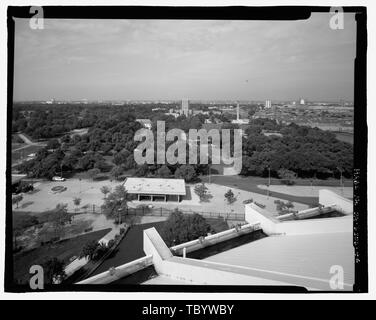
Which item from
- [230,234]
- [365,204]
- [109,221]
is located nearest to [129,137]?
[109,221]

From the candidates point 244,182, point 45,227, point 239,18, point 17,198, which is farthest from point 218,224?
point 239,18

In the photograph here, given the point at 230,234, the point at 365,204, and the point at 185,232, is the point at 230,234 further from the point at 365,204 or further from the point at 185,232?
the point at 365,204

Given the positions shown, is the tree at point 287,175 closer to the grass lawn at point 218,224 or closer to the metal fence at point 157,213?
the metal fence at point 157,213

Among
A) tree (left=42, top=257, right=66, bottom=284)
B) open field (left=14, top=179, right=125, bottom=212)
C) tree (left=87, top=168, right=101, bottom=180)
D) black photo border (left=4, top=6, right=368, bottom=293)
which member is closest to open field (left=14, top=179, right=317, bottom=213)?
open field (left=14, top=179, right=125, bottom=212)

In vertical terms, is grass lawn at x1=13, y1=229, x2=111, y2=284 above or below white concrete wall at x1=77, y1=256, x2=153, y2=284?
below

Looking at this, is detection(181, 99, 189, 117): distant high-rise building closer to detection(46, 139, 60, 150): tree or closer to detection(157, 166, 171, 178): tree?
detection(157, 166, 171, 178): tree

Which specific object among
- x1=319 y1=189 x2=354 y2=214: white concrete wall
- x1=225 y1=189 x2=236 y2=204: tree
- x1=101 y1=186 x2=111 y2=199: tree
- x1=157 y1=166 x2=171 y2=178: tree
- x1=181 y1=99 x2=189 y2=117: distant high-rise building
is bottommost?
x1=225 y1=189 x2=236 y2=204: tree
